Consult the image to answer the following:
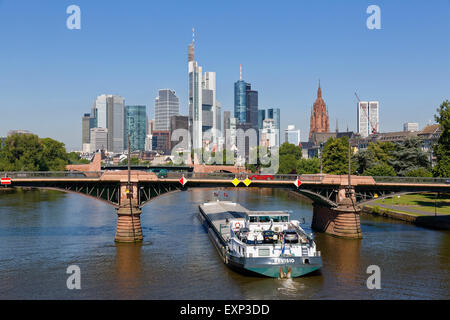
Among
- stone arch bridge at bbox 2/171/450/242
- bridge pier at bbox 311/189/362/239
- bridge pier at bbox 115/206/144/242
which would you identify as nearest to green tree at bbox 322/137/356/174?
stone arch bridge at bbox 2/171/450/242

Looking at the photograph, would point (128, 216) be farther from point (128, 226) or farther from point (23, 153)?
point (23, 153)

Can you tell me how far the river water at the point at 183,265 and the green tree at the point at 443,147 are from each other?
25437 mm

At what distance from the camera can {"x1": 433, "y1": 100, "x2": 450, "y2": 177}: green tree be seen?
338 feet

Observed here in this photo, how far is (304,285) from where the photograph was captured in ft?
159

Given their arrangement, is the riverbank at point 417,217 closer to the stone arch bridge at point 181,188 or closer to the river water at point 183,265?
the river water at point 183,265

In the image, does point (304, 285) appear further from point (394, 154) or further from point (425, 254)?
point (394, 154)

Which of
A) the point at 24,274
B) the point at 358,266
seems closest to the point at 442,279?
the point at 358,266

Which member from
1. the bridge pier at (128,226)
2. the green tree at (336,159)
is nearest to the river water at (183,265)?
the bridge pier at (128,226)

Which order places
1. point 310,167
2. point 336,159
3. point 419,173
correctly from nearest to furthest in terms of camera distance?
point 419,173
point 336,159
point 310,167

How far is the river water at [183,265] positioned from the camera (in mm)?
46156

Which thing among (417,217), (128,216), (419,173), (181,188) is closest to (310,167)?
(419,173)

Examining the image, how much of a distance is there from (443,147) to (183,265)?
76514 mm

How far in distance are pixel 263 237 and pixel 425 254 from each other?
878 inches

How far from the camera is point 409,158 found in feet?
429
